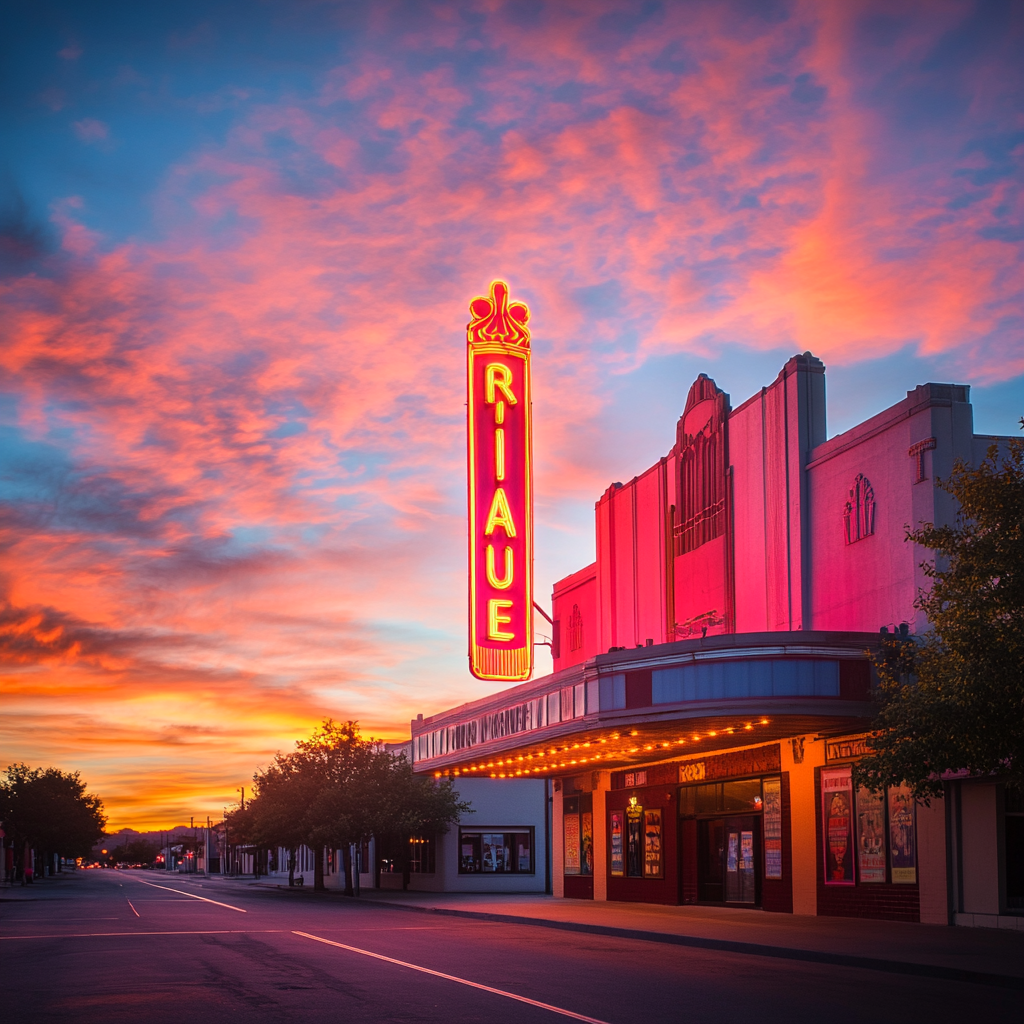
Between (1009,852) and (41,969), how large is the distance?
15499 millimetres

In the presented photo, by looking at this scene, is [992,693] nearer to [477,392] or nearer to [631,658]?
[631,658]

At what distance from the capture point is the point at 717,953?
19672 mm

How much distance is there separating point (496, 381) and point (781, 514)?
880cm

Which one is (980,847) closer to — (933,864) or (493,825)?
(933,864)

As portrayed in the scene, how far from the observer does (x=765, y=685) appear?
2348 centimetres

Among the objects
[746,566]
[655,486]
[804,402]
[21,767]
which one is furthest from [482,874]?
[21,767]

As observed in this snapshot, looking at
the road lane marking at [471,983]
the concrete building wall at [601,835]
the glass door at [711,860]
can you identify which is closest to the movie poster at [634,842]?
the concrete building wall at [601,835]

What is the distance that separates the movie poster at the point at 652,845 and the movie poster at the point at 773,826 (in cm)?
587

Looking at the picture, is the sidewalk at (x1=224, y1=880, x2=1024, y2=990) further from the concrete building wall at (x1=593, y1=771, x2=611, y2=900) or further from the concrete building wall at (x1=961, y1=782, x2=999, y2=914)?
the concrete building wall at (x1=593, y1=771, x2=611, y2=900)

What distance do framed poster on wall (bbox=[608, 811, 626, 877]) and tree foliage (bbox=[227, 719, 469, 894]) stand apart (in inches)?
526

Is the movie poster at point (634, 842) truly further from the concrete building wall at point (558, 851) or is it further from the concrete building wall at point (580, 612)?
the concrete building wall at point (558, 851)

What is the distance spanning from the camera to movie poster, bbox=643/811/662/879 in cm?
3441

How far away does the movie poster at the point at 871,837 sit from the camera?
24797mm

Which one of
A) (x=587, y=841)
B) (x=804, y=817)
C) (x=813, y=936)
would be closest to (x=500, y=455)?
(x=804, y=817)
